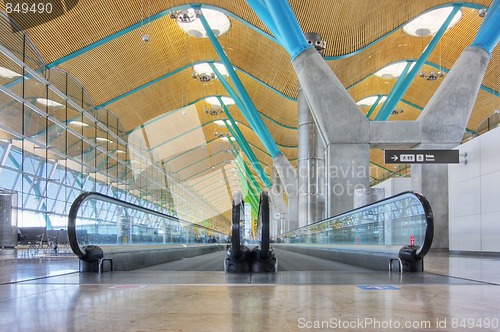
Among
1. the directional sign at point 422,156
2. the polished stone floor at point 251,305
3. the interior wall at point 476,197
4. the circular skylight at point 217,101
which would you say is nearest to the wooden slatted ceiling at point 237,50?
the circular skylight at point 217,101

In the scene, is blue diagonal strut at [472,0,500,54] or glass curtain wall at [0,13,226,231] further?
glass curtain wall at [0,13,226,231]

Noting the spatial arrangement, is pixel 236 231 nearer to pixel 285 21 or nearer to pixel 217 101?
pixel 285 21

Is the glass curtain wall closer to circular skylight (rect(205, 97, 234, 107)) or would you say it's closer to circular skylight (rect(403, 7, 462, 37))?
circular skylight (rect(205, 97, 234, 107))

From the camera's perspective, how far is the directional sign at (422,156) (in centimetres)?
1422

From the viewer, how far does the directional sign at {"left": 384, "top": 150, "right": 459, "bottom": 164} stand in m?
14.2

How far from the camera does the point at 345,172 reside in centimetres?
1653

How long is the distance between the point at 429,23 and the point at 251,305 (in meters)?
27.0

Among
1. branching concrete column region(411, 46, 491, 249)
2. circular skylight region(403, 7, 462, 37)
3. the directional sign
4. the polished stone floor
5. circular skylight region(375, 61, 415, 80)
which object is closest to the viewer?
the polished stone floor

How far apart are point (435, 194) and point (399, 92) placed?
8.31m

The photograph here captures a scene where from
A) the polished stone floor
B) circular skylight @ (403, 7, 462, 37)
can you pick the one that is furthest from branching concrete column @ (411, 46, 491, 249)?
the polished stone floor

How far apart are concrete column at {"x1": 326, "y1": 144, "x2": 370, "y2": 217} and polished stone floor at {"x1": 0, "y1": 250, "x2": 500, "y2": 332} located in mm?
10535

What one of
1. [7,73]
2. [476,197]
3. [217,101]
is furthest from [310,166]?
[217,101]

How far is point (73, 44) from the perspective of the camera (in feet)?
74.4

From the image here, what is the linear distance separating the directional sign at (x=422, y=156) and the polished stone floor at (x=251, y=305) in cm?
869
